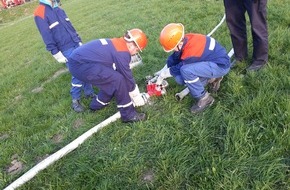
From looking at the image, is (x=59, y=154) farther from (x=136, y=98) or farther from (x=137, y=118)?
(x=136, y=98)

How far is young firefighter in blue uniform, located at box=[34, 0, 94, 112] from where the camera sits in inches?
227

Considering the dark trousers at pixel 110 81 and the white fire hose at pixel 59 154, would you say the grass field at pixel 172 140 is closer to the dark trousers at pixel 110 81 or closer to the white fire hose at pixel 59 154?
the white fire hose at pixel 59 154

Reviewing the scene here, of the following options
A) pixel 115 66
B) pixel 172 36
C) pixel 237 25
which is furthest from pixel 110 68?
pixel 237 25

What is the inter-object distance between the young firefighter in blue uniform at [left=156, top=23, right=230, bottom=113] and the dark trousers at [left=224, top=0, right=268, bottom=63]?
64 cm

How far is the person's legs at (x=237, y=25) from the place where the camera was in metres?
5.09

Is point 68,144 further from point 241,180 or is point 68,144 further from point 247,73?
point 247,73

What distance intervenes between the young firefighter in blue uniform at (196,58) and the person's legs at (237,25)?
2.64ft

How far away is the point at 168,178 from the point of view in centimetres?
339

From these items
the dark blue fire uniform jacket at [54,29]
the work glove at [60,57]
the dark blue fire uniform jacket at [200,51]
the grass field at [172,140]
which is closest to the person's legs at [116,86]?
the grass field at [172,140]

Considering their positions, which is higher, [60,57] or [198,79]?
[60,57]

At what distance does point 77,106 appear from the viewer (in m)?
5.57

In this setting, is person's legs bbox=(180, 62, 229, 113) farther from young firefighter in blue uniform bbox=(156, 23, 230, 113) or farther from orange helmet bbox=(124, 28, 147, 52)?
orange helmet bbox=(124, 28, 147, 52)

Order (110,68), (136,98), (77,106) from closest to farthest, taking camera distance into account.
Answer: (110,68) < (136,98) < (77,106)

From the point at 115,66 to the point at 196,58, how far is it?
118 centimetres
